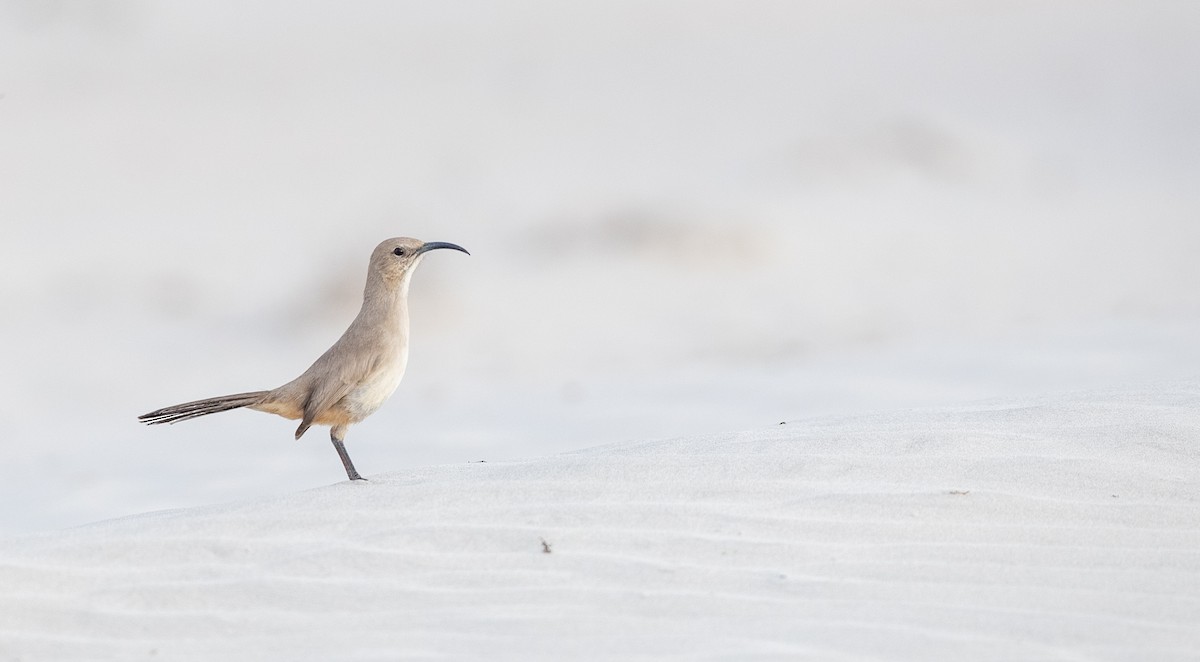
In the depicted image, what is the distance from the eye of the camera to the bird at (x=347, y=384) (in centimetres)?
523

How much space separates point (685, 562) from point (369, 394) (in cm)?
182

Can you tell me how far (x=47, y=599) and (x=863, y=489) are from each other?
2241mm

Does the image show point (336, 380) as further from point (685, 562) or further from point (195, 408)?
point (685, 562)

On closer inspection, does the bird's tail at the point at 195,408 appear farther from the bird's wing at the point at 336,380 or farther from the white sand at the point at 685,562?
the white sand at the point at 685,562

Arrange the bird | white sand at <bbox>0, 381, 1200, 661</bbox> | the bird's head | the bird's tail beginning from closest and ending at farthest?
white sand at <bbox>0, 381, 1200, 661</bbox> → the bird's tail → the bird → the bird's head

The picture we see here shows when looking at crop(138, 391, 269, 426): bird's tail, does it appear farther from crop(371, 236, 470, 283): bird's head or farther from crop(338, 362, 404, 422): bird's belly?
crop(371, 236, 470, 283): bird's head

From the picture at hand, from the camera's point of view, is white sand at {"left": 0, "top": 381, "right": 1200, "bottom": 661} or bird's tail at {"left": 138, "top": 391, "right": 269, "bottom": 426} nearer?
white sand at {"left": 0, "top": 381, "right": 1200, "bottom": 661}

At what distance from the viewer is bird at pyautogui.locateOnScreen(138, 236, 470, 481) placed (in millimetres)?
5234

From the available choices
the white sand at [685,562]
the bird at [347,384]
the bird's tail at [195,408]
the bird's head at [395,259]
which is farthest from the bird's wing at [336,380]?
the white sand at [685,562]

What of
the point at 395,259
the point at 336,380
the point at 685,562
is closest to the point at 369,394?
the point at 336,380

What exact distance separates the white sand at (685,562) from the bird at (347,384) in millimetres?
596

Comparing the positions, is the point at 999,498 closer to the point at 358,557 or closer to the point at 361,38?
the point at 358,557

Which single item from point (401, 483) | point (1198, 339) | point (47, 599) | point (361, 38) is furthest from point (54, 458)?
point (361, 38)

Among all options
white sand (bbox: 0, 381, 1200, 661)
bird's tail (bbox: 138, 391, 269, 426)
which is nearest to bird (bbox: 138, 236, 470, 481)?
bird's tail (bbox: 138, 391, 269, 426)
